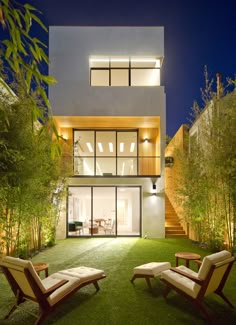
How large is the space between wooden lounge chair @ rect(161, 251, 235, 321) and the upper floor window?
9235 millimetres

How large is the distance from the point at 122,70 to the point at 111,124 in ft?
7.93

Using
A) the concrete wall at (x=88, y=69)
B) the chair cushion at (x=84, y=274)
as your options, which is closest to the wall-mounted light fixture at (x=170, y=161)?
the concrete wall at (x=88, y=69)

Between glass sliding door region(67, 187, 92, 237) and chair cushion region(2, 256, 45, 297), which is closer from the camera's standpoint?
chair cushion region(2, 256, 45, 297)

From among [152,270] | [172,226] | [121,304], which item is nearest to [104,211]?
[172,226]

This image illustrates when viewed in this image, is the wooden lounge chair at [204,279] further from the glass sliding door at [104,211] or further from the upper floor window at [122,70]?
the upper floor window at [122,70]

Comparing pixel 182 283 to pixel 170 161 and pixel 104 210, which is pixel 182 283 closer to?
pixel 104 210

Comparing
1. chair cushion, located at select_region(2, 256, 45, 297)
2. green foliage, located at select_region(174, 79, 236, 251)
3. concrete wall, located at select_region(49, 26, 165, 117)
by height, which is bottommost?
chair cushion, located at select_region(2, 256, 45, 297)

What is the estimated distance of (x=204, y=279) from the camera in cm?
378

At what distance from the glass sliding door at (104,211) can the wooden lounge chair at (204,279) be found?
23.3 ft

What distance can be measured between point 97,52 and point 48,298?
10.2 metres

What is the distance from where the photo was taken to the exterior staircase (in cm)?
Answer: 1116

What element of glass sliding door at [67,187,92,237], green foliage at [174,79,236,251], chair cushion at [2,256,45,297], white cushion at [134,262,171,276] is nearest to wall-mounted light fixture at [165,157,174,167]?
green foliage at [174,79,236,251]

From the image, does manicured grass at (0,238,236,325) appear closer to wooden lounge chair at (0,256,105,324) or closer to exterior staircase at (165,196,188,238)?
wooden lounge chair at (0,256,105,324)

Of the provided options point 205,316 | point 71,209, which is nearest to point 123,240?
point 71,209
